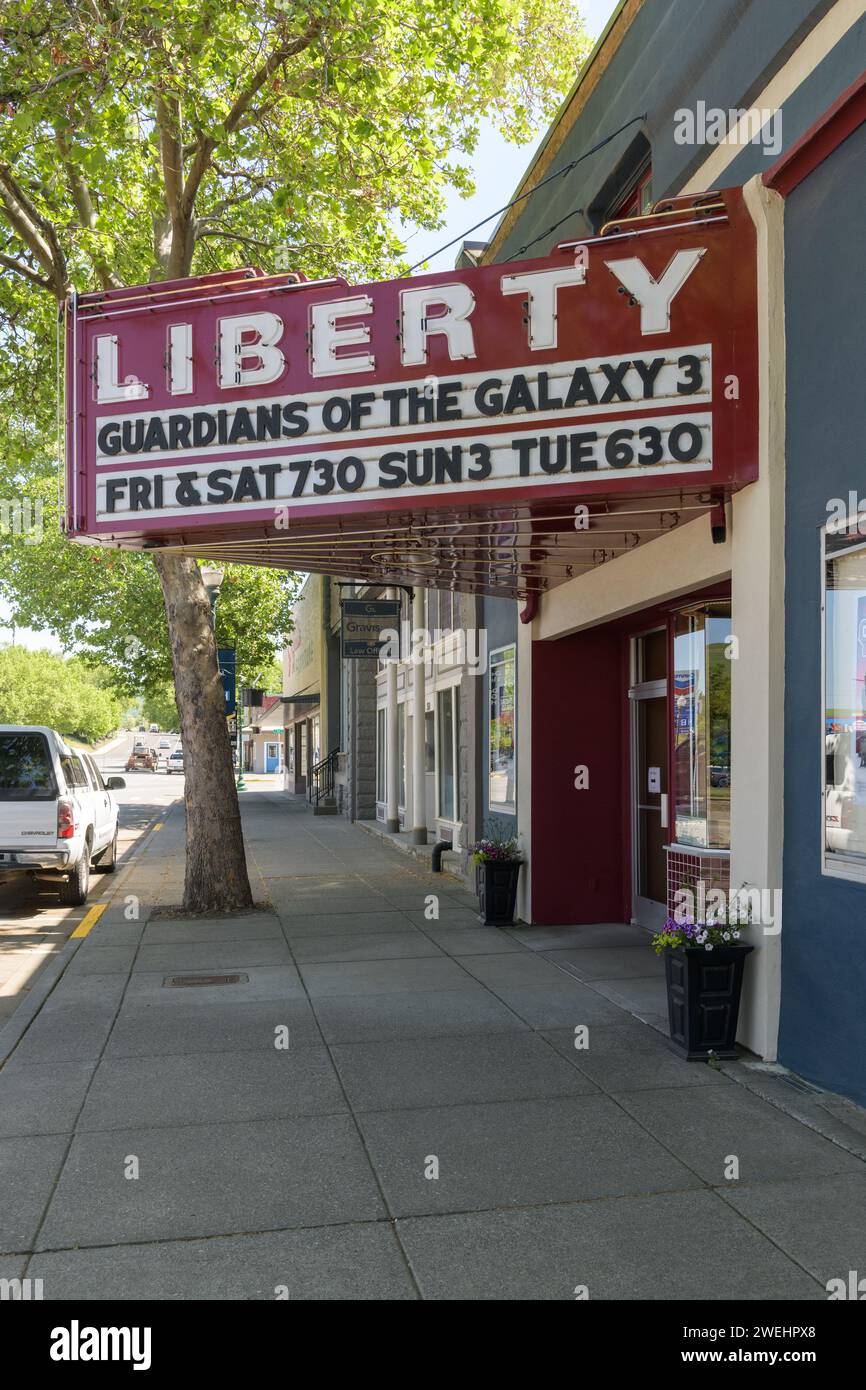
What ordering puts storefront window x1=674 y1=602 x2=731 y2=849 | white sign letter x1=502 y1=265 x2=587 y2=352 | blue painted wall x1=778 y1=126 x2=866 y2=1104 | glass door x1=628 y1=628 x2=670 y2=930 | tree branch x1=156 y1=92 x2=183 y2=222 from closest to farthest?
blue painted wall x1=778 y1=126 x2=866 y2=1104, white sign letter x1=502 y1=265 x2=587 y2=352, storefront window x1=674 y1=602 x2=731 y2=849, glass door x1=628 y1=628 x2=670 y2=930, tree branch x1=156 y1=92 x2=183 y2=222

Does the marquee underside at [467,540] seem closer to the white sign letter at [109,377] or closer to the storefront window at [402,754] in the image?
the white sign letter at [109,377]

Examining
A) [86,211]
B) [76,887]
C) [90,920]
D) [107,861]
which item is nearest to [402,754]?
[107,861]

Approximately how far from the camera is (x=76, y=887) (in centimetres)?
1260

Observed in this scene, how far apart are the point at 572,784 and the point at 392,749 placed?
1068cm

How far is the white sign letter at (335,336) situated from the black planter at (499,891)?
5.26m

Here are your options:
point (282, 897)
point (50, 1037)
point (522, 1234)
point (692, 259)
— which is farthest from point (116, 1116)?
point (282, 897)

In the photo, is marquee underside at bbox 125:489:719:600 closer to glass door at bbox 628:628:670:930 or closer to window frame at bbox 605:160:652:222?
glass door at bbox 628:628:670:930

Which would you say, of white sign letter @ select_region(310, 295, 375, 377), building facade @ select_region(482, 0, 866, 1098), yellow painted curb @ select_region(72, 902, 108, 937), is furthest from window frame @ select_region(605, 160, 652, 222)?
yellow painted curb @ select_region(72, 902, 108, 937)

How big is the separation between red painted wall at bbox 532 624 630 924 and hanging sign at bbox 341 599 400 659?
928cm

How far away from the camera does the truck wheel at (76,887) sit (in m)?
12.5

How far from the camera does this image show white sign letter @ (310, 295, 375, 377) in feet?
22.4

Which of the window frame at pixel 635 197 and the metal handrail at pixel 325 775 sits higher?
the window frame at pixel 635 197

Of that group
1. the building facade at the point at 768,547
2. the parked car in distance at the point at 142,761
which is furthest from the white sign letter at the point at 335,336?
the parked car in distance at the point at 142,761

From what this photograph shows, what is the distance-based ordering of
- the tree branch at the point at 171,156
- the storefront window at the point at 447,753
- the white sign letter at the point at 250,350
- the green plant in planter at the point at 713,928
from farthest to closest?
1. the storefront window at the point at 447,753
2. the tree branch at the point at 171,156
3. the white sign letter at the point at 250,350
4. the green plant in planter at the point at 713,928
